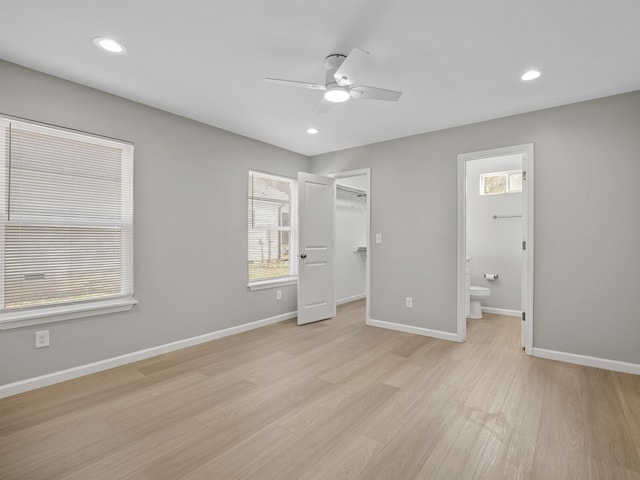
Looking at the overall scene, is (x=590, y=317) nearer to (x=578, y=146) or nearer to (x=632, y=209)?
(x=632, y=209)

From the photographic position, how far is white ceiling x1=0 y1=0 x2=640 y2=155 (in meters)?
1.78

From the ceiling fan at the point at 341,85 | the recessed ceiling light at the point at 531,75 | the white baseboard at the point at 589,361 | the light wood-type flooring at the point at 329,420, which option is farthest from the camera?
the white baseboard at the point at 589,361

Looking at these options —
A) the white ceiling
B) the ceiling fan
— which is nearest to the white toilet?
the white ceiling

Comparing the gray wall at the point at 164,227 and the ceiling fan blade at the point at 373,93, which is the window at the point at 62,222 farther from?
the ceiling fan blade at the point at 373,93

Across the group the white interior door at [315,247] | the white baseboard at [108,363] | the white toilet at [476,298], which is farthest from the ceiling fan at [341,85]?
the white toilet at [476,298]

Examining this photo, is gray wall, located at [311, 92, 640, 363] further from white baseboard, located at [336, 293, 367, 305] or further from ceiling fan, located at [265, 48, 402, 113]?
white baseboard, located at [336, 293, 367, 305]

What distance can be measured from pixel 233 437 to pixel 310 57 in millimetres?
2535

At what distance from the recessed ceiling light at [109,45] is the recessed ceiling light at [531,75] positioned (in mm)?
2958

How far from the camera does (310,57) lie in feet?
7.35

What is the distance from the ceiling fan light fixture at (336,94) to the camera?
223cm

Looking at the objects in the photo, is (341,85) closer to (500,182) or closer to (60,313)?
(60,313)

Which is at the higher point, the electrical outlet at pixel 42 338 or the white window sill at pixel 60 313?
the white window sill at pixel 60 313

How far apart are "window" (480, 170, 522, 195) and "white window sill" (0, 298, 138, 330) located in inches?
199

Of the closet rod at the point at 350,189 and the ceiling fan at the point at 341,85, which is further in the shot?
the closet rod at the point at 350,189
